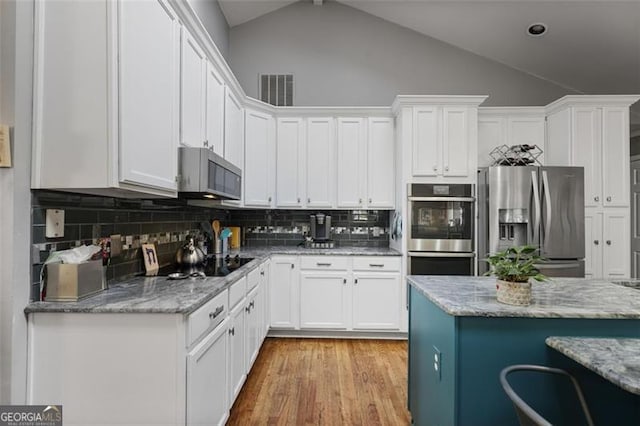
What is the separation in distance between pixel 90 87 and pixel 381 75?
3.53m

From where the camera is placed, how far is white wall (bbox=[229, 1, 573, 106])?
13.5ft

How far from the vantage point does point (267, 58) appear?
13.5 ft

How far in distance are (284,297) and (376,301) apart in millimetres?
969

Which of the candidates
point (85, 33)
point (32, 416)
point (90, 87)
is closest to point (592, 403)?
point (32, 416)

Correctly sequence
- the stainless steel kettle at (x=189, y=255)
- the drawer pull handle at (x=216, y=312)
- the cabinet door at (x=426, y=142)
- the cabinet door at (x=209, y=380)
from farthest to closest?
1. the cabinet door at (x=426, y=142)
2. the stainless steel kettle at (x=189, y=255)
3. the drawer pull handle at (x=216, y=312)
4. the cabinet door at (x=209, y=380)

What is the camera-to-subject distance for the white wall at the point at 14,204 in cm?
125

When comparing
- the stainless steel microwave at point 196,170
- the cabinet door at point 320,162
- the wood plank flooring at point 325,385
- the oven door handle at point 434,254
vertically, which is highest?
the cabinet door at point 320,162

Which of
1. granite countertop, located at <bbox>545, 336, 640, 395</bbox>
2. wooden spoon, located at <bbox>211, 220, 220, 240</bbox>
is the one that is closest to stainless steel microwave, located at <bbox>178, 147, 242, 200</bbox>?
wooden spoon, located at <bbox>211, 220, 220, 240</bbox>

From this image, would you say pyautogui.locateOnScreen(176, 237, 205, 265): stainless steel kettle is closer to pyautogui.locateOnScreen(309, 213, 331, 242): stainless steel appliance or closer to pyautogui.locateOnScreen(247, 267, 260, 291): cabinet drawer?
pyautogui.locateOnScreen(247, 267, 260, 291): cabinet drawer

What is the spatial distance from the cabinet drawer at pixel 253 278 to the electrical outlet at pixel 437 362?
1.39m

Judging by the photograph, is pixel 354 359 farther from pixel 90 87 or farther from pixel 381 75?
pixel 381 75

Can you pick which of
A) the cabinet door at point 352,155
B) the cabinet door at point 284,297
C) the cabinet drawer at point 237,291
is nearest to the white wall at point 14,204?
the cabinet drawer at point 237,291

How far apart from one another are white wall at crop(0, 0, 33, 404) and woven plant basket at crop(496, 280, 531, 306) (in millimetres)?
2026

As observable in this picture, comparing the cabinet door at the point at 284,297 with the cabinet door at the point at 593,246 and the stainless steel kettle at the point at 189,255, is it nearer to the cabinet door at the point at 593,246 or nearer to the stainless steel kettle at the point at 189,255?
the stainless steel kettle at the point at 189,255
